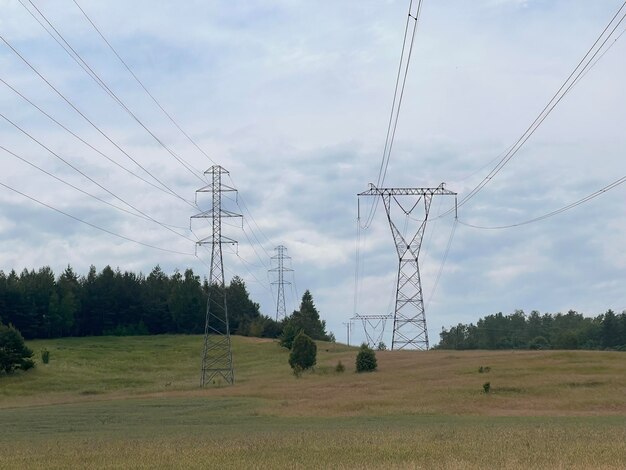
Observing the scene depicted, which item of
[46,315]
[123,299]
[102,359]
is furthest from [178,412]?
[123,299]

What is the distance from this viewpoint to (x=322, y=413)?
5956 cm

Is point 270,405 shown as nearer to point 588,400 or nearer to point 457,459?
point 588,400

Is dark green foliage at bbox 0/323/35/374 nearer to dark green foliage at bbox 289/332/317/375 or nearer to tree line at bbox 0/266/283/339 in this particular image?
dark green foliage at bbox 289/332/317/375

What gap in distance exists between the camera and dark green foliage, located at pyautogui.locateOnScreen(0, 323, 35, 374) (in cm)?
11119

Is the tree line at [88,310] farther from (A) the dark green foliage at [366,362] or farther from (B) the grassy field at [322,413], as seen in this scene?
(A) the dark green foliage at [366,362]

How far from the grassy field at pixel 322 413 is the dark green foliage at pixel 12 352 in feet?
9.15

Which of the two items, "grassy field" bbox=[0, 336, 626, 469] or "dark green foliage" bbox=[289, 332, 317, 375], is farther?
"dark green foliage" bbox=[289, 332, 317, 375]

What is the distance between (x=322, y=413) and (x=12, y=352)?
65.5 m

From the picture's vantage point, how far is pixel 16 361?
369 feet

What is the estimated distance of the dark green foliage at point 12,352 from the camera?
111m

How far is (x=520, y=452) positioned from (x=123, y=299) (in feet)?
579

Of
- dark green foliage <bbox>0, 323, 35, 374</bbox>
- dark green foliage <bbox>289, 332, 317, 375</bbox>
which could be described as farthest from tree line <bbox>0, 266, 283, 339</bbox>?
dark green foliage <bbox>289, 332, 317, 375</bbox>

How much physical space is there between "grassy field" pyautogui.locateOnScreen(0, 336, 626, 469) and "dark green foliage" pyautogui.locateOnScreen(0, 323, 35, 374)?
2788mm

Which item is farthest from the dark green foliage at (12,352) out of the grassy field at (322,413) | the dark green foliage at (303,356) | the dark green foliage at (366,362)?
the dark green foliage at (366,362)
